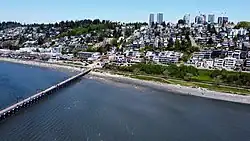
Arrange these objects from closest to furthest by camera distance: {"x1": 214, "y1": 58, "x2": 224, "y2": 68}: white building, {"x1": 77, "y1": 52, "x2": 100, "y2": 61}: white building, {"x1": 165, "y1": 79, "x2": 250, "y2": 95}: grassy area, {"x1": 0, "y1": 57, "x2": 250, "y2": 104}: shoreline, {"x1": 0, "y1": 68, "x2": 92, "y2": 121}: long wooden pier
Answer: {"x1": 0, "y1": 68, "x2": 92, "y2": 121}: long wooden pier, {"x1": 0, "y1": 57, "x2": 250, "y2": 104}: shoreline, {"x1": 165, "y1": 79, "x2": 250, "y2": 95}: grassy area, {"x1": 214, "y1": 58, "x2": 224, "y2": 68}: white building, {"x1": 77, "y1": 52, "x2": 100, "y2": 61}: white building

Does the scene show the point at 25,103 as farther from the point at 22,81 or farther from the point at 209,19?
the point at 209,19

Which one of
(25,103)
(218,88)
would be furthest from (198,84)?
(25,103)

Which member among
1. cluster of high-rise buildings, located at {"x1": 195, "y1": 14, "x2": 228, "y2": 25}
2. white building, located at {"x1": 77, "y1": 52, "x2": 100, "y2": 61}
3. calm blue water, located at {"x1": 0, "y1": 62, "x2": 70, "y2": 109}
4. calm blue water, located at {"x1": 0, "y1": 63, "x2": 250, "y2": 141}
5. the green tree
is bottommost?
calm blue water, located at {"x1": 0, "y1": 63, "x2": 250, "y2": 141}

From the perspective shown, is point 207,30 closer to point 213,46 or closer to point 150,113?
point 213,46

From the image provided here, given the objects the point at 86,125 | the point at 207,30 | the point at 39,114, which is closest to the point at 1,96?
the point at 39,114

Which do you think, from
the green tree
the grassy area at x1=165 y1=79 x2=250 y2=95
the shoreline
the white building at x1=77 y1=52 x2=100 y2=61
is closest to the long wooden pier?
the shoreline

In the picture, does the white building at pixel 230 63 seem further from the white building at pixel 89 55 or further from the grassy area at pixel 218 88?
the white building at pixel 89 55

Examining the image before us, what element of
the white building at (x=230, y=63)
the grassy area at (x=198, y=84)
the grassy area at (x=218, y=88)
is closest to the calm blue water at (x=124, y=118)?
the grassy area at (x=218, y=88)

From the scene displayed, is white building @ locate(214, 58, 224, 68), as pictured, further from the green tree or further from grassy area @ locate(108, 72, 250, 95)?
the green tree
